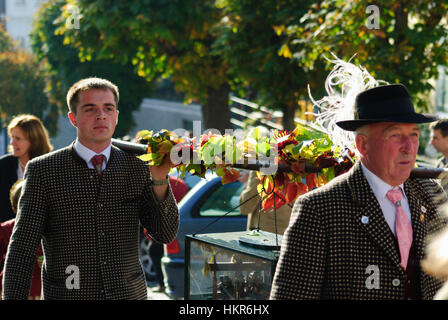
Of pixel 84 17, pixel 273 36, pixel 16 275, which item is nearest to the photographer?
pixel 16 275

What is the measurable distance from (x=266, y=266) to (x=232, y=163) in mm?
561

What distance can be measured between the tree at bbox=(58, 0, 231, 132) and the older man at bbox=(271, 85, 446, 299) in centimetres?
1363

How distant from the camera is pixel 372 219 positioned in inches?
118

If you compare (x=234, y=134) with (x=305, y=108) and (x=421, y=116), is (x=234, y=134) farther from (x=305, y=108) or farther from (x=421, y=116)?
(x=305, y=108)

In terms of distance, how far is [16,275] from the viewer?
380 centimetres

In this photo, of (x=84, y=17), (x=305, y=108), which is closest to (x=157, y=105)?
(x=84, y=17)

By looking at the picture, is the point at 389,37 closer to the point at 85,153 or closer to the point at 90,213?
the point at 85,153

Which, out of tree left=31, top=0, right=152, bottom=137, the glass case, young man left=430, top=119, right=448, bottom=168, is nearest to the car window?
young man left=430, top=119, right=448, bottom=168

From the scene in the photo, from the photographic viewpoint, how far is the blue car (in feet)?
28.1

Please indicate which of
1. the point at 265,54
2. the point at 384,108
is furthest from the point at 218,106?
the point at 384,108

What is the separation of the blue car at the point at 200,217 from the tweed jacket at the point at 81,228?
4.49 meters

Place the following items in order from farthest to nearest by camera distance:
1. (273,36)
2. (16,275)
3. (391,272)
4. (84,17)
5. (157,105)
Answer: (157,105) → (84,17) → (273,36) → (16,275) → (391,272)

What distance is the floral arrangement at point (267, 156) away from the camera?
3912 millimetres

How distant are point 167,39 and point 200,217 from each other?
991cm
